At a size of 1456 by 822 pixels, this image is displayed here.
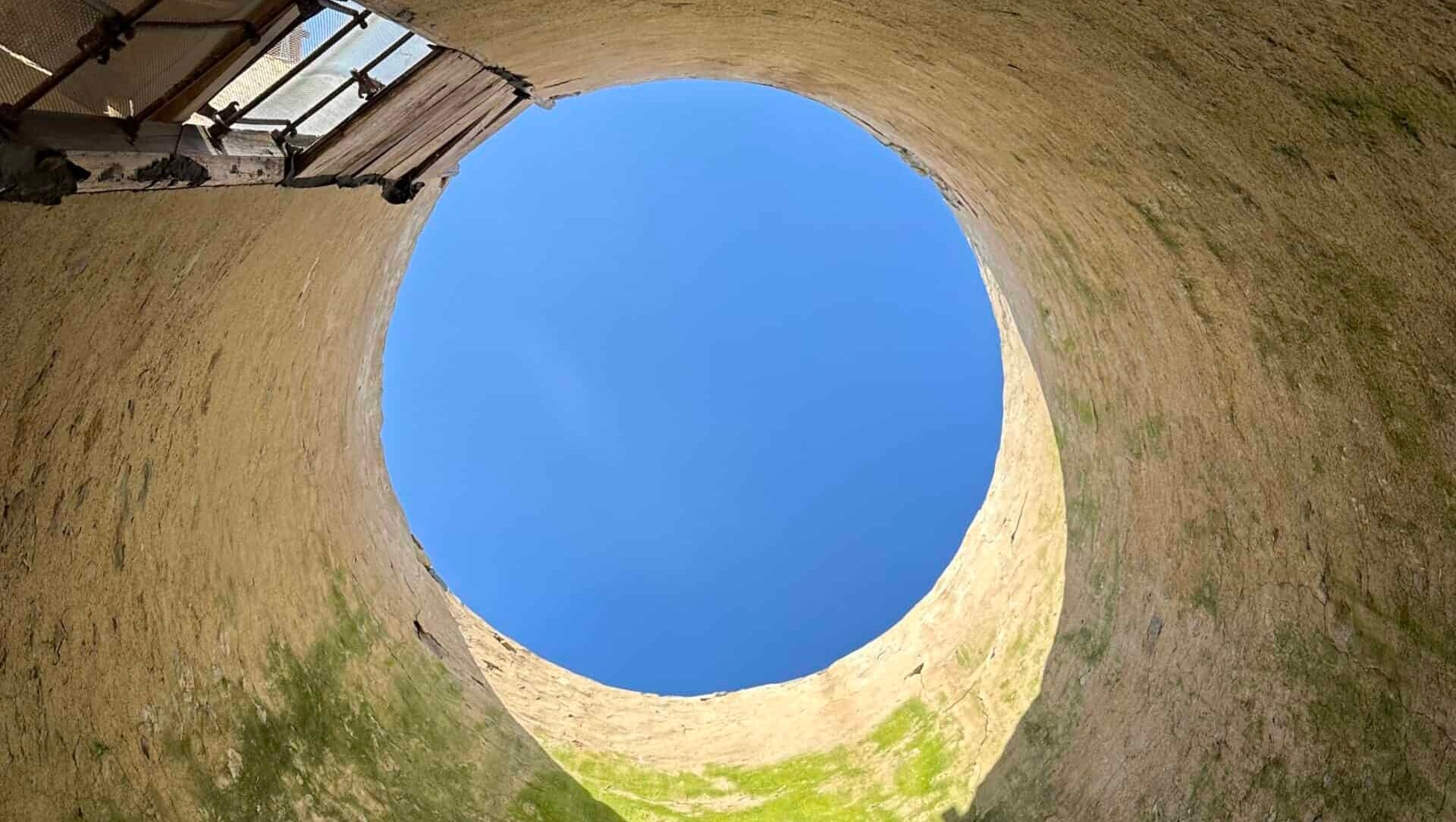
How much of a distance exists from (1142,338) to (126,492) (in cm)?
376

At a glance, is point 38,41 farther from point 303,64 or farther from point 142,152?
point 303,64

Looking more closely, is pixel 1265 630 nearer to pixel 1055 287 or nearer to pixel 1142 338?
pixel 1142 338

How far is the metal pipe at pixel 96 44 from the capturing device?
2.03 metres

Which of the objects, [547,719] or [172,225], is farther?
[547,719]

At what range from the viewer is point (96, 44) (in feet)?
6.89

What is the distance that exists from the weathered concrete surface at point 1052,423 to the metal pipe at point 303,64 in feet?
0.89

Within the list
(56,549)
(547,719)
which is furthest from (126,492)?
(547,719)

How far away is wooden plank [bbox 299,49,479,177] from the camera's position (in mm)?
3322

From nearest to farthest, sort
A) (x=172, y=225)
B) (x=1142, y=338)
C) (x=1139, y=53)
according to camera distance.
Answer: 1. (x=1139, y=53)
2. (x=172, y=225)
3. (x=1142, y=338)

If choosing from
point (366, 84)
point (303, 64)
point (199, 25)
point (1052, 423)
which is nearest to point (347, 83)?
point (366, 84)

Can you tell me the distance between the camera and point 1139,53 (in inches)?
101

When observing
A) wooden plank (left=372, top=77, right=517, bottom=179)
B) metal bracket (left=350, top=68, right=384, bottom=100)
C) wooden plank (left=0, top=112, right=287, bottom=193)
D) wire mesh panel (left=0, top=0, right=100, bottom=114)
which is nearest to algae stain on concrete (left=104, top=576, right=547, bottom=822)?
wooden plank (left=0, top=112, right=287, bottom=193)

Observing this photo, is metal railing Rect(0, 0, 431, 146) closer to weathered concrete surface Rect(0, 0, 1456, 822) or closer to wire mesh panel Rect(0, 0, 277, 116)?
wire mesh panel Rect(0, 0, 277, 116)

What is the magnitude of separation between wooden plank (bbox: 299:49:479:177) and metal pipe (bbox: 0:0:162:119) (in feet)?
3.53
